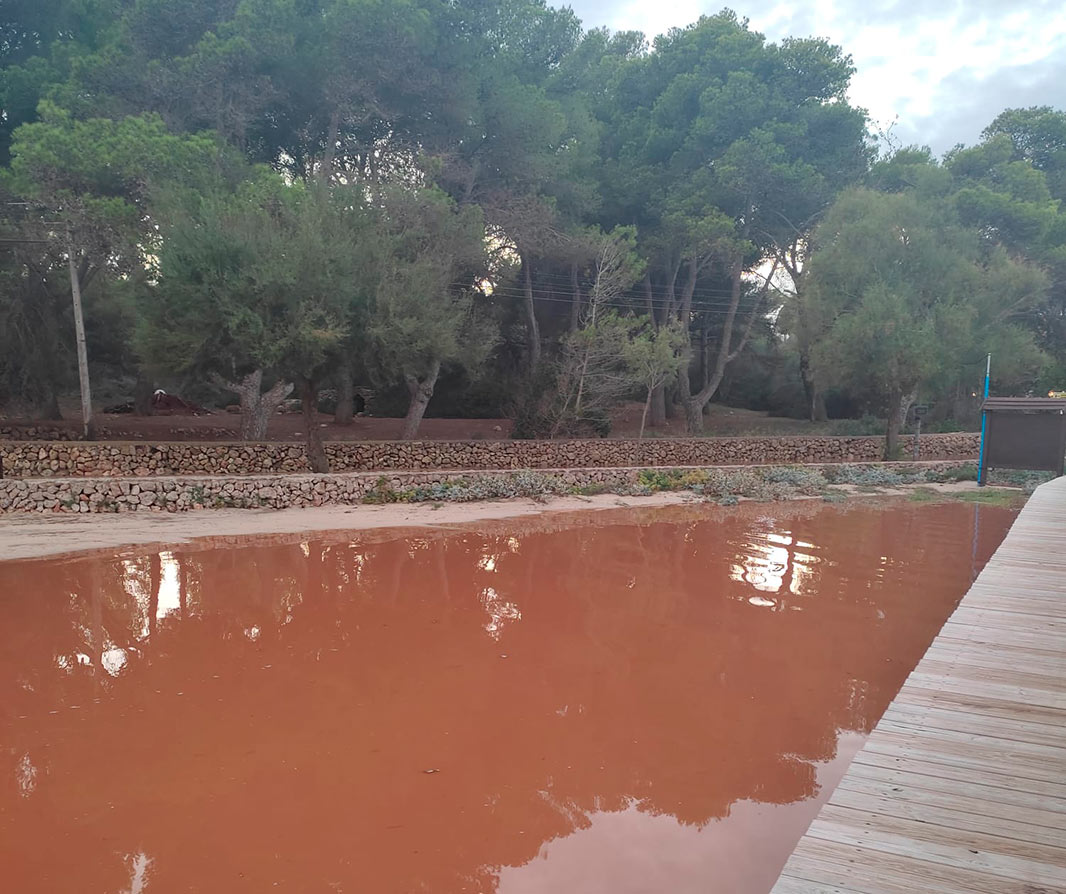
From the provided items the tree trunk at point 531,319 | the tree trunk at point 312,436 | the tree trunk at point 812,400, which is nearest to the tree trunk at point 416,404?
the tree trunk at point 312,436

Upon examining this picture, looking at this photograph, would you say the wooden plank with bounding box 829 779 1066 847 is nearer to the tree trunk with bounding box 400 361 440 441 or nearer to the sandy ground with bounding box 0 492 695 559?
the sandy ground with bounding box 0 492 695 559

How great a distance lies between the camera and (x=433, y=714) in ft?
21.7

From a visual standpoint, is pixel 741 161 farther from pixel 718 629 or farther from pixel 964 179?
pixel 718 629

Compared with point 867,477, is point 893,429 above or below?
above

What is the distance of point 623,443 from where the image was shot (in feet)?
73.6

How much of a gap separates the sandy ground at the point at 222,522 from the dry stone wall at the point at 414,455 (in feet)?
7.46

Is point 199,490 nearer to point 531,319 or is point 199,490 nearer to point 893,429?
point 531,319

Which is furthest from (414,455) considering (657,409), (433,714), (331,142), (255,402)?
(433,714)

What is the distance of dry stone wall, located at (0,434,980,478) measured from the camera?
16859 mm

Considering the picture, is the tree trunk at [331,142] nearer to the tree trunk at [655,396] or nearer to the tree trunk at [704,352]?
the tree trunk at [655,396]

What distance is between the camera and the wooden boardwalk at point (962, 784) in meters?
3.13

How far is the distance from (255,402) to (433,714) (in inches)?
643

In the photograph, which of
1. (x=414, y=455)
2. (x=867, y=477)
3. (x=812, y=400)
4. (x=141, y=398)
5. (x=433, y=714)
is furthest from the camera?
(x=812, y=400)

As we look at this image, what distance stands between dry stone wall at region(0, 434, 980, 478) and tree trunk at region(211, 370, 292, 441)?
2.71m
